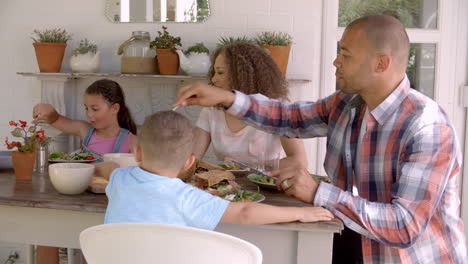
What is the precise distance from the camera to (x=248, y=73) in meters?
2.65

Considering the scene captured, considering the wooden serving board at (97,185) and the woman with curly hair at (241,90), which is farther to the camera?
the woman with curly hair at (241,90)

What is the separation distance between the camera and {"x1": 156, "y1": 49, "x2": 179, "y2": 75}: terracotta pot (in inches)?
123

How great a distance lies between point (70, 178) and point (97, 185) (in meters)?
0.09

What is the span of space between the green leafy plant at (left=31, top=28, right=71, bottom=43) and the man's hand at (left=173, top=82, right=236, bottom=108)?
5.66ft

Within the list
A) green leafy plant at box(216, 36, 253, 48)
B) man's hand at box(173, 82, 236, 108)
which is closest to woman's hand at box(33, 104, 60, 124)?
green leafy plant at box(216, 36, 253, 48)

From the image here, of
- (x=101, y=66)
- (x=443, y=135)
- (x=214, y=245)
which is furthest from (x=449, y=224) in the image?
(x=101, y=66)

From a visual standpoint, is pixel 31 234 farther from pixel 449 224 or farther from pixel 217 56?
pixel 217 56

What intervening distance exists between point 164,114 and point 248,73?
1.33 m

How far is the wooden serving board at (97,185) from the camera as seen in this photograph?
5.36ft

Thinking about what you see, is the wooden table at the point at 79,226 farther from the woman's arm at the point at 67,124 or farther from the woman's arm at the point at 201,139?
the woman's arm at the point at 67,124

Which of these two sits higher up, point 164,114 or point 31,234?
point 164,114

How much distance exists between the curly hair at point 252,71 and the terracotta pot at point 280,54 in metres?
0.26

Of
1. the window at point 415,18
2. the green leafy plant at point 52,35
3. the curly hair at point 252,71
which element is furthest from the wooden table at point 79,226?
the window at point 415,18

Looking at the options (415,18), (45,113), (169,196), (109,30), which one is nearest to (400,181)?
(169,196)
